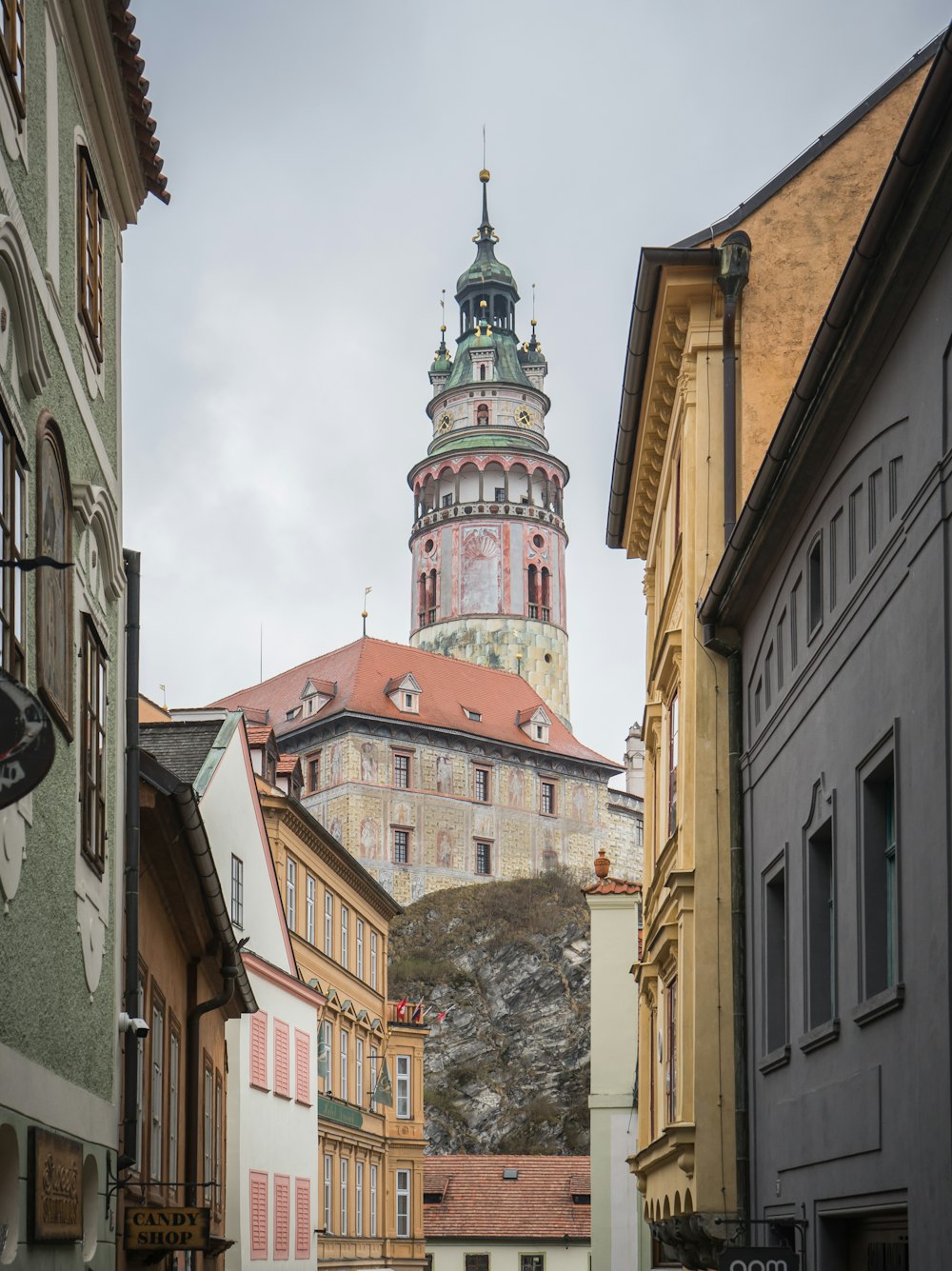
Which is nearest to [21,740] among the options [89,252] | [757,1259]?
[89,252]

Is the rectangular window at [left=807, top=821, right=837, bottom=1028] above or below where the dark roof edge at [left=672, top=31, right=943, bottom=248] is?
below

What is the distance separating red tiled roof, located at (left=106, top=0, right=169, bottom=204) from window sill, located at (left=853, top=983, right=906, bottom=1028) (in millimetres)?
6933

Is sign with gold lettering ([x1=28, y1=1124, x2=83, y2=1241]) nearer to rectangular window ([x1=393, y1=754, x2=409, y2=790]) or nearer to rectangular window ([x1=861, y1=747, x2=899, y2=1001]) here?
rectangular window ([x1=861, y1=747, x2=899, y2=1001])

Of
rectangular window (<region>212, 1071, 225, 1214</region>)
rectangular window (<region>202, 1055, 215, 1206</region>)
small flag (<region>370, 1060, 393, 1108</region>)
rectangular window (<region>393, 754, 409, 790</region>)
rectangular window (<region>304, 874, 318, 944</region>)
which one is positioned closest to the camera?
rectangular window (<region>202, 1055, 215, 1206</region>)

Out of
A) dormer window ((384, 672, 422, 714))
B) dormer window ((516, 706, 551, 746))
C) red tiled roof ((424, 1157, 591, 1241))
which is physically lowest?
red tiled roof ((424, 1157, 591, 1241))

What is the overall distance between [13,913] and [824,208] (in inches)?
485

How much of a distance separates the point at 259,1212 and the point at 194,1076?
31.6 ft

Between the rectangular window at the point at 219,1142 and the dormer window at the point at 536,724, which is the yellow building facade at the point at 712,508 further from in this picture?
the dormer window at the point at 536,724

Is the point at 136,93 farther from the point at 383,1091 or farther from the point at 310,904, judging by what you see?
the point at 383,1091

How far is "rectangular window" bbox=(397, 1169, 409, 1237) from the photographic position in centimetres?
4856

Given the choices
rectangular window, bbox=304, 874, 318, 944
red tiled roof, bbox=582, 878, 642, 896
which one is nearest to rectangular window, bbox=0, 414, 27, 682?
red tiled roof, bbox=582, 878, 642, 896

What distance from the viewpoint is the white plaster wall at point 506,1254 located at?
57875 mm

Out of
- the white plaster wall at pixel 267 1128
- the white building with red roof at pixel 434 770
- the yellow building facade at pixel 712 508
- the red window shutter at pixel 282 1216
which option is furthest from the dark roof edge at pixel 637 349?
the white building with red roof at pixel 434 770

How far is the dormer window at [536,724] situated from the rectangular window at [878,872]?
83599 millimetres
